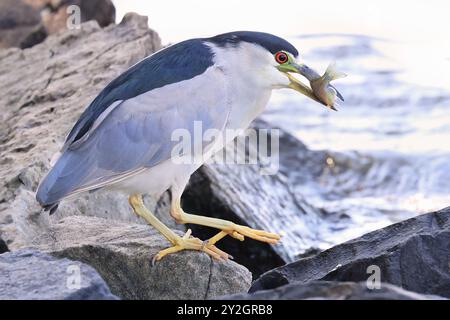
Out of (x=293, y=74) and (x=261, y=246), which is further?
(x=261, y=246)

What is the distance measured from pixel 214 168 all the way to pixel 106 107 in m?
2.20

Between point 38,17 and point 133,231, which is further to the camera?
point 38,17

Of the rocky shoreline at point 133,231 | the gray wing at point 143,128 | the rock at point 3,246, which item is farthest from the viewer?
the rock at point 3,246

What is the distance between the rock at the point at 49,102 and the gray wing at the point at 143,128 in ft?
2.50

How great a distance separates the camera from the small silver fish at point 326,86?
5.98 m

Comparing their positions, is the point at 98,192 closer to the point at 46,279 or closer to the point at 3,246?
the point at 3,246

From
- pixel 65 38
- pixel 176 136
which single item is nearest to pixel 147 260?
pixel 176 136

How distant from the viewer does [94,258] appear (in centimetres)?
569

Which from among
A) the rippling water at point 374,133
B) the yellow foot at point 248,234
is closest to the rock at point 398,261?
the yellow foot at point 248,234

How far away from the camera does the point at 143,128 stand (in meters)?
5.95

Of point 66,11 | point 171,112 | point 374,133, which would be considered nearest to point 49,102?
point 171,112

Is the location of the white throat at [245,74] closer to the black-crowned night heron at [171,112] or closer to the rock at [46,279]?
the black-crowned night heron at [171,112]

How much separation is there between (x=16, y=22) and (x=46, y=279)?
7.49 metres

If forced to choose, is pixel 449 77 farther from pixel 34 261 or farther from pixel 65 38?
pixel 34 261
